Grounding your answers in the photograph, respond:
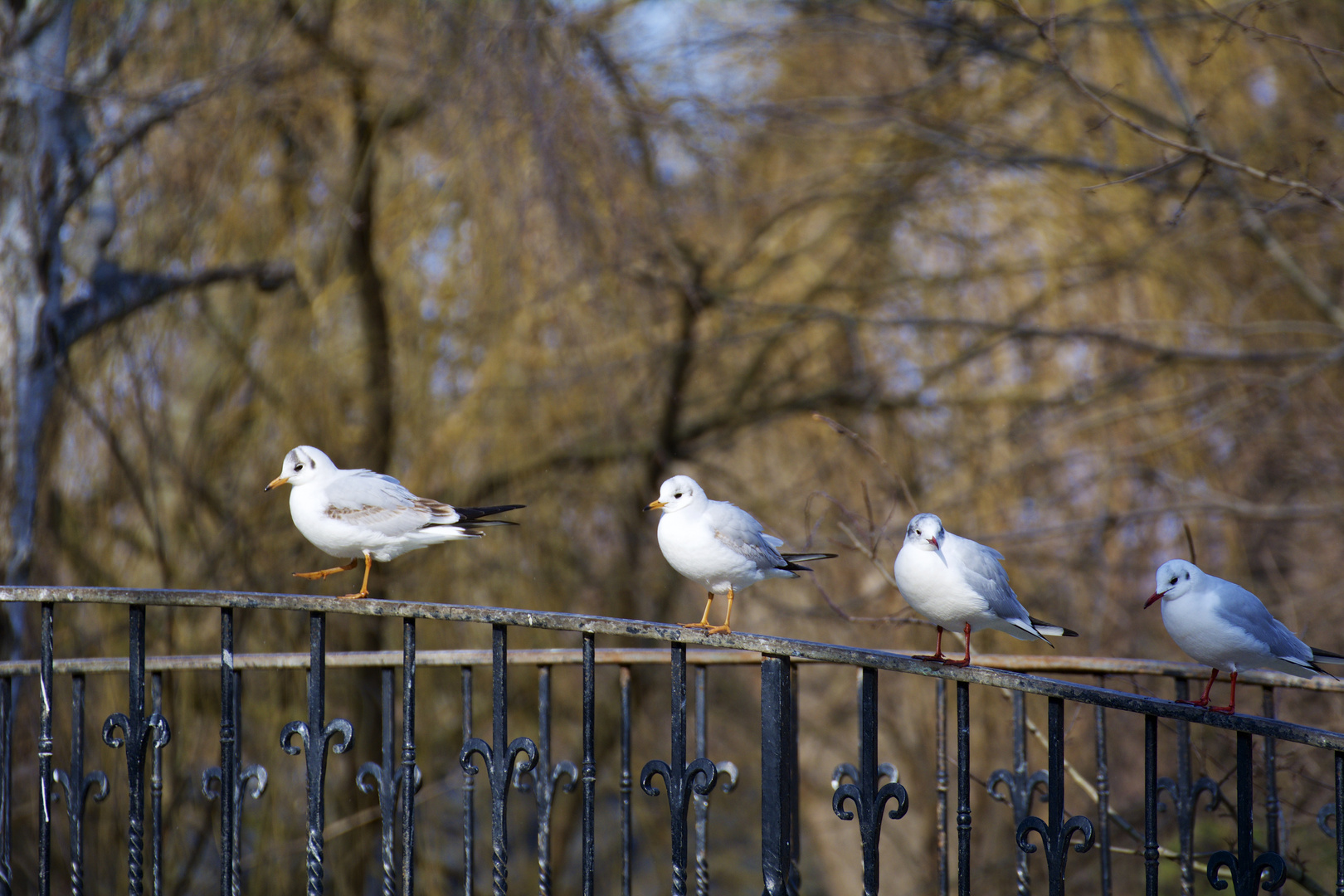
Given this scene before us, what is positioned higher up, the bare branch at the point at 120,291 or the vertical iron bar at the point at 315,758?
the bare branch at the point at 120,291

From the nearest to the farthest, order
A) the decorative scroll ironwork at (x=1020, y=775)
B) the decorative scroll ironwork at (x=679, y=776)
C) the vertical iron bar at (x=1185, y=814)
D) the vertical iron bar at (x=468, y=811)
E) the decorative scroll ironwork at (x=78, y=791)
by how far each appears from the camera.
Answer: the decorative scroll ironwork at (x=679, y=776) → the vertical iron bar at (x=468, y=811) → the decorative scroll ironwork at (x=78, y=791) → the vertical iron bar at (x=1185, y=814) → the decorative scroll ironwork at (x=1020, y=775)

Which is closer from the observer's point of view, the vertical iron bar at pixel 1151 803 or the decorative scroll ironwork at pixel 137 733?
the vertical iron bar at pixel 1151 803

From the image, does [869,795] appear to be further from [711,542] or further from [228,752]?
[228,752]

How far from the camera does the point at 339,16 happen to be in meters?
5.24

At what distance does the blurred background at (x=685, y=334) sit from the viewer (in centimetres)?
466

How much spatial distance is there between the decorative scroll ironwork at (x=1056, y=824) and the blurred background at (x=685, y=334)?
2.62 meters

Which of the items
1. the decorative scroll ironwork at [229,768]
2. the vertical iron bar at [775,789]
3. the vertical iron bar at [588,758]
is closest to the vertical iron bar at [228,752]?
the decorative scroll ironwork at [229,768]

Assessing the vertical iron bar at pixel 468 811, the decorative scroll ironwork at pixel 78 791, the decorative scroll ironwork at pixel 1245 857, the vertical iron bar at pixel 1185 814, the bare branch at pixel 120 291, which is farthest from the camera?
the bare branch at pixel 120 291

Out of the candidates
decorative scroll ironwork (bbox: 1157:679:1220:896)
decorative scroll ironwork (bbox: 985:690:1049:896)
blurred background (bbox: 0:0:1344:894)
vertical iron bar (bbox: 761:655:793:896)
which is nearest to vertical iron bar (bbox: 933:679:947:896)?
decorative scroll ironwork (bbox: 985:690:1049:896)

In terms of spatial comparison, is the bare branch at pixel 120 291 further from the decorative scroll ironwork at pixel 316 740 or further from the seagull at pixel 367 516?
the decorative scroll ironwork at pixel 316 740

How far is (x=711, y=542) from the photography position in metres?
2.34

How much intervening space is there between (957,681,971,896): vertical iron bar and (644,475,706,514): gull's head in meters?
0.71

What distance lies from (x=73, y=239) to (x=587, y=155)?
2.11 metres

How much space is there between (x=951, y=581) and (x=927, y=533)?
0.10 m
